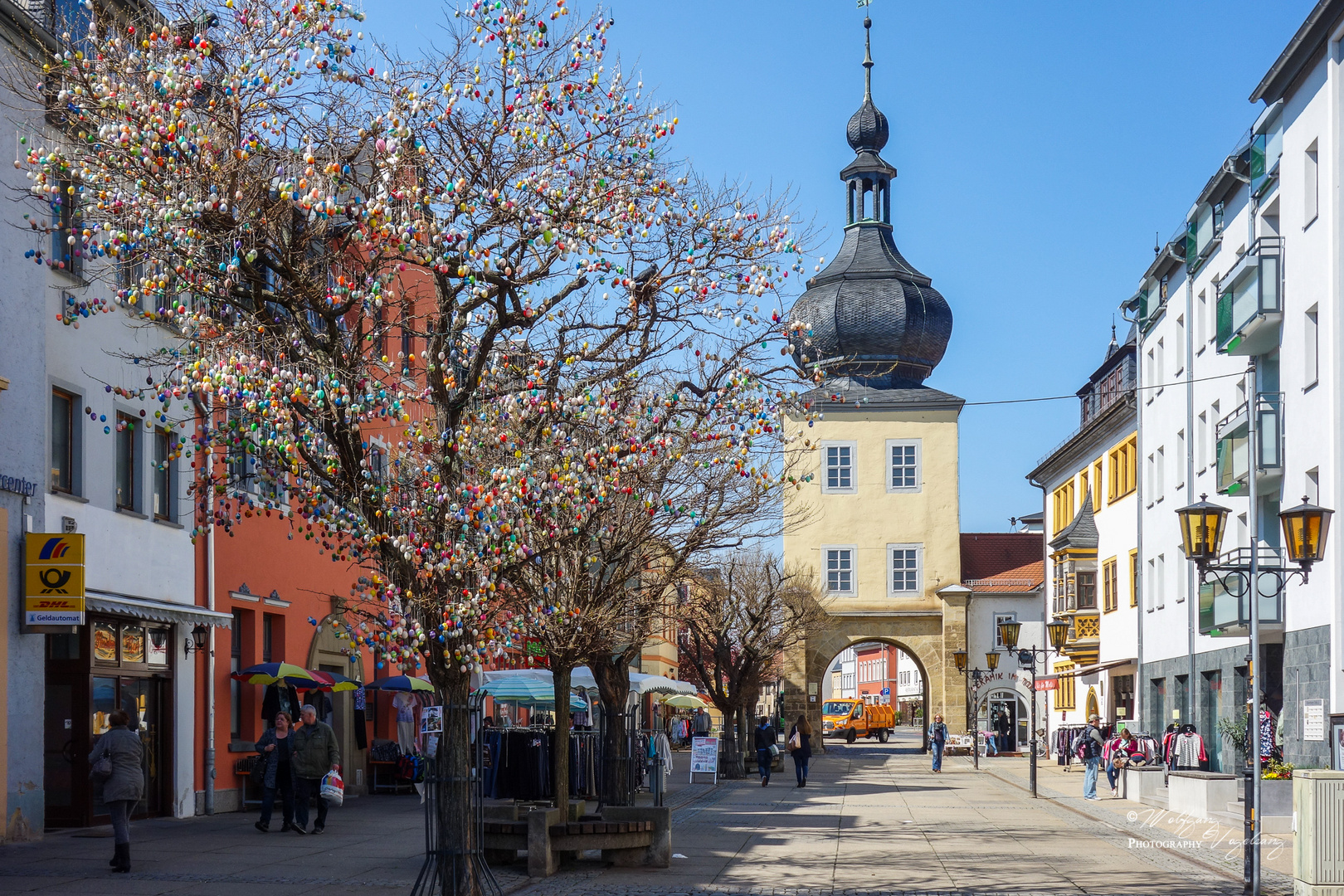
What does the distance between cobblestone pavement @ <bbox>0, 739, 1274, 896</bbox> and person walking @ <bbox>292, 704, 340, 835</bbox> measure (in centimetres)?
38

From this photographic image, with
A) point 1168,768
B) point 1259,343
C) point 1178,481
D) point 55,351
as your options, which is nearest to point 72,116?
point 55,351

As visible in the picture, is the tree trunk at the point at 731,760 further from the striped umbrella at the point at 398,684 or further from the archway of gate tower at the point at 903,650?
the archway of gate tower at the point at 903,650

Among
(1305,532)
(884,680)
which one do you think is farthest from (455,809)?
(884,680)

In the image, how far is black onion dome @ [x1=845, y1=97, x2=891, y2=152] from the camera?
2621 inches

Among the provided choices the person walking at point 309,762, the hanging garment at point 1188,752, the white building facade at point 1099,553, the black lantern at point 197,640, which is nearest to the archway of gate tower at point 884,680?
the white building facade at point 1099,553

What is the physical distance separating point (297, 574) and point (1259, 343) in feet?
60.7

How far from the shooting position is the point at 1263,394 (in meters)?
29.4

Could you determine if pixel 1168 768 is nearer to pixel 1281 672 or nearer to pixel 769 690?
pixel 1281 672

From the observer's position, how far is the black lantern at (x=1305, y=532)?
16.7 metres

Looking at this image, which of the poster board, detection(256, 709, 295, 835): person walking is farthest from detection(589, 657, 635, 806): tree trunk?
the poster board

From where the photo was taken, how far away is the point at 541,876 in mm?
16641

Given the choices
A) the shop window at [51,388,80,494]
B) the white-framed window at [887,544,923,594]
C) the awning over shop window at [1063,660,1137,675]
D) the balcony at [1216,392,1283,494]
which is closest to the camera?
the shop window at [51,388,80,494]

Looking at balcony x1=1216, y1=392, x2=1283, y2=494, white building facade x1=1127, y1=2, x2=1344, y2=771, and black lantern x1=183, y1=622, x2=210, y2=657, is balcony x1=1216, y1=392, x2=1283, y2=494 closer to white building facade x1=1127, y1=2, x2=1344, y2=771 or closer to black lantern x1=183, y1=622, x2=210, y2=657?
white building facade x1=1127, y1=2, x2=1344, y2=771

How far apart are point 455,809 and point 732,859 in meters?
5.98
